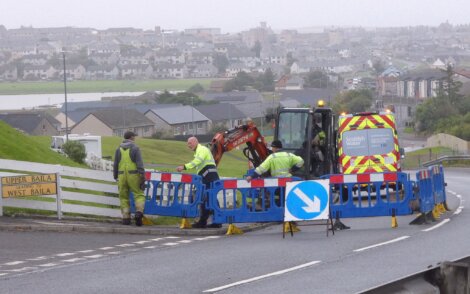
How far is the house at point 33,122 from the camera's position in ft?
262

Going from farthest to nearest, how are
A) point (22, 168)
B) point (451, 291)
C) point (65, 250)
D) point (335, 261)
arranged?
1. point (22, 168)
2. point (65, 250)
3. point (335, 261)
4. point (451, 291)

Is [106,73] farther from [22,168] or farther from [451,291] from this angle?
[451,291]

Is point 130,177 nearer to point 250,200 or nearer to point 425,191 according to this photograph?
point 250,200

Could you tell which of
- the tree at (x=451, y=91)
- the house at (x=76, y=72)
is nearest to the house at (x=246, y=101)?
the tree at (x=451, y=91)

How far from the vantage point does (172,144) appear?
3031 inches

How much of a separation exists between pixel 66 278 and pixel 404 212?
9738 mm

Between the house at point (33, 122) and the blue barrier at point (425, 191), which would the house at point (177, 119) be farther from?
the blue barrier at point (425, 191)

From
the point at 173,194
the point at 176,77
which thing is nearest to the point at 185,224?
the point at 173,194

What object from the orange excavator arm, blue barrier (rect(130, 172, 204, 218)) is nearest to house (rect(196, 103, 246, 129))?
the orange excavator arm

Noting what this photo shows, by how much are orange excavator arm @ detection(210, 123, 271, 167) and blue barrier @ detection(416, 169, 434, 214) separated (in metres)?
4.66

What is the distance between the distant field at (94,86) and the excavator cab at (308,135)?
69837 millimetres

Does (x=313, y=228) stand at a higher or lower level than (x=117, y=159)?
lower

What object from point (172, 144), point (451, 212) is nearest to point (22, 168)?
point (451, 212)

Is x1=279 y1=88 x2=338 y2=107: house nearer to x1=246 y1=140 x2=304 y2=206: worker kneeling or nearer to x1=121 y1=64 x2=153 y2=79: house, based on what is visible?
x1=121 y1=64 x2=153 y2=79: house
